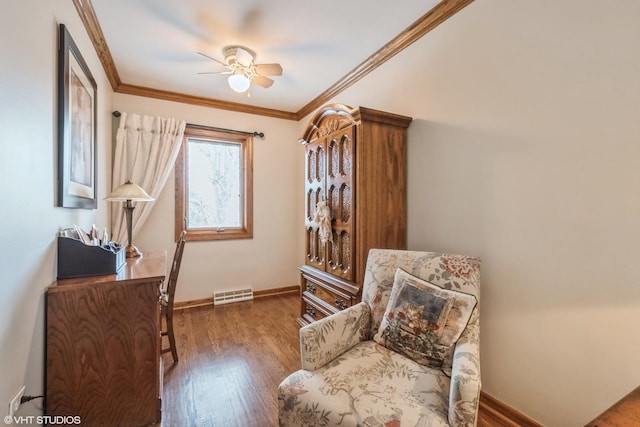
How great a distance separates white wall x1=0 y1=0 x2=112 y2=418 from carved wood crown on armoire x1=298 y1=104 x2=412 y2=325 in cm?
171

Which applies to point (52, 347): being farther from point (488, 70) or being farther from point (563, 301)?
point (488, 70)

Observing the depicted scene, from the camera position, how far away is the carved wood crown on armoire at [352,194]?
2.02 meters

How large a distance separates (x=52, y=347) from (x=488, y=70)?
2795mm

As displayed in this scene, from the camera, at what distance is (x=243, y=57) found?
2.36 meters

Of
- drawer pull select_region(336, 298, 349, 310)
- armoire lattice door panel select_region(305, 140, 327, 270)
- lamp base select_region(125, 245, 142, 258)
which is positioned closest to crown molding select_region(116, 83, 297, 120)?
armoire lattice door panel select_region(305, 140, 327, 270)

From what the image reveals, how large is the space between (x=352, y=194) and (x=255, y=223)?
2059mm

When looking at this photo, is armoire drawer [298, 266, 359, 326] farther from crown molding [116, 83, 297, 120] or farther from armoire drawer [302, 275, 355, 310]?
crown molding [116, 83, 297, 120]

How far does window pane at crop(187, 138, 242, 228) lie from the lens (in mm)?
3412

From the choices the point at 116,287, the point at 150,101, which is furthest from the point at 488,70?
the point at 150,101

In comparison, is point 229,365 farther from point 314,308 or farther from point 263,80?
point 263,80

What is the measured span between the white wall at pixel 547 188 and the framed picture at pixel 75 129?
2308 millimetres

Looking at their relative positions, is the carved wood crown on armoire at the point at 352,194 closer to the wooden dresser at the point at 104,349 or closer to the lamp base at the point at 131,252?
the wooden dresser at the point at 104,349

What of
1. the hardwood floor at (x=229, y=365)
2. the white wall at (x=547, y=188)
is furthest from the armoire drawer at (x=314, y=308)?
the white wall at (x=547, y=188)

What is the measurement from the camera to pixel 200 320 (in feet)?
9.77
